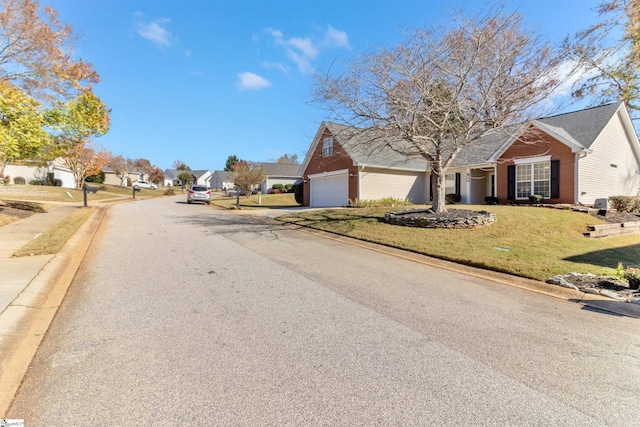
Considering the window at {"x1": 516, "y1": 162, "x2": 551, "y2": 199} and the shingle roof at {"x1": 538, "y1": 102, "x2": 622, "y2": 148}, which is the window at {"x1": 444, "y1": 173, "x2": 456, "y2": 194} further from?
the shingle roof at {"x1": 538, "y1": 102, "x2": 622, "y2": 148}

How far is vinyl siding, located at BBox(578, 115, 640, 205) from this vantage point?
1590cm

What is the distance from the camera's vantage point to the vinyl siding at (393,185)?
21391mm

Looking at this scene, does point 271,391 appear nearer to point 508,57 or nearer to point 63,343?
point 63,343

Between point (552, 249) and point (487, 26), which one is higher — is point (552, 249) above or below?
below

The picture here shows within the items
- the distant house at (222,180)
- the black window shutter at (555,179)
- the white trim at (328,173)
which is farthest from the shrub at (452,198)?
the distant house at (222,180)

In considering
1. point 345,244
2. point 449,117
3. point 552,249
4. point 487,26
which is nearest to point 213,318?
point 345,244

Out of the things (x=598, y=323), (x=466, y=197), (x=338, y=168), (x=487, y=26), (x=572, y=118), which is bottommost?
(x=598, y=323)

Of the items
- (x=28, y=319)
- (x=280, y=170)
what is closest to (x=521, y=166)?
(x=28, y=319)

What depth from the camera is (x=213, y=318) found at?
13.4 ft

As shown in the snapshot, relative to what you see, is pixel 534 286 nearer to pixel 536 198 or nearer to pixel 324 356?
pixel 324 356

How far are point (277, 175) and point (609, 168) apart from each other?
149 feet

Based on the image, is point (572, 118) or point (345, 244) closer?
point (345, 244)

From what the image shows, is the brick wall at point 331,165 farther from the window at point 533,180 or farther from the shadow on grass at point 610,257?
the shadow on grass at point 610,257

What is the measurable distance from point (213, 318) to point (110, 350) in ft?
3.69
